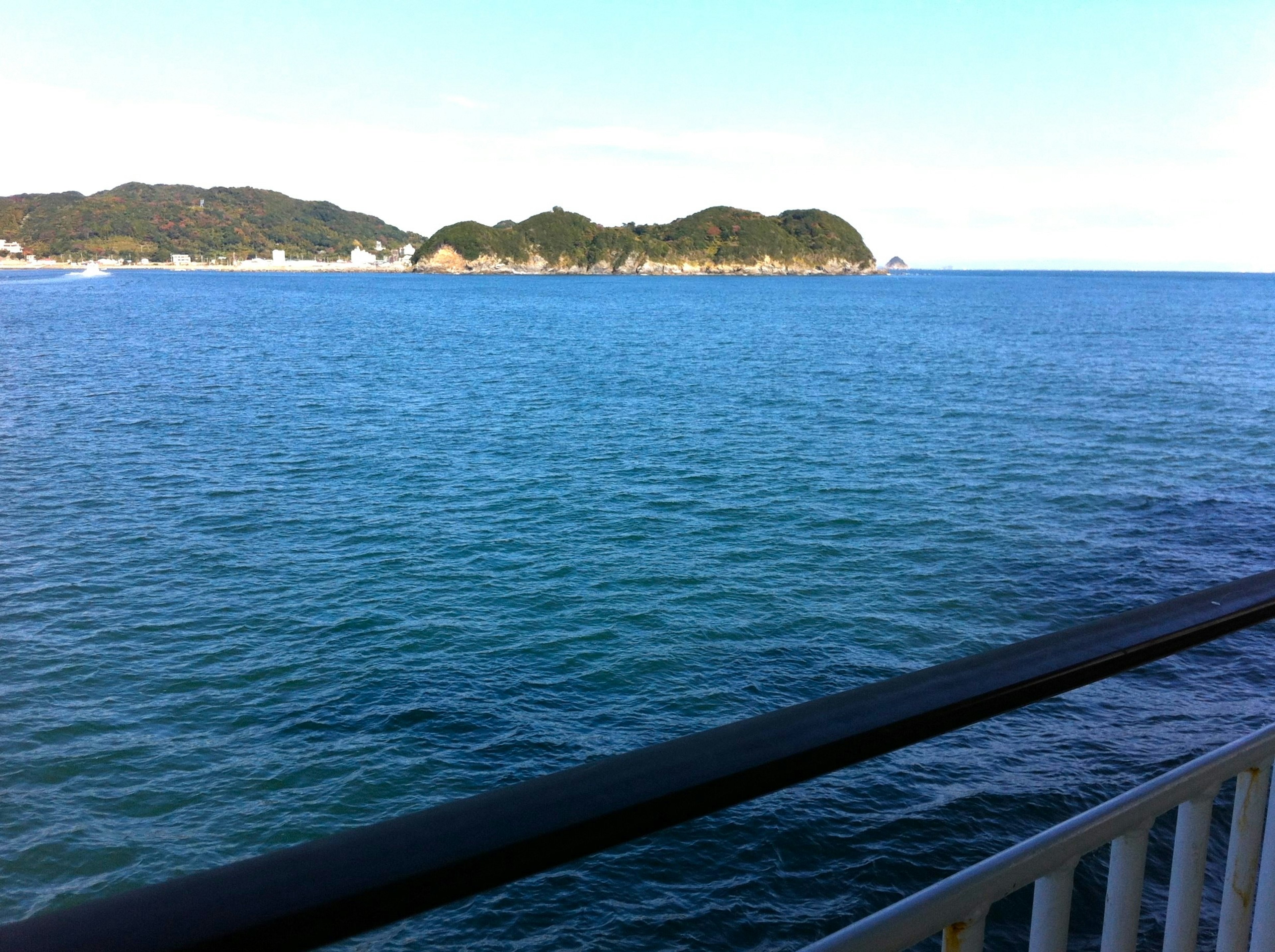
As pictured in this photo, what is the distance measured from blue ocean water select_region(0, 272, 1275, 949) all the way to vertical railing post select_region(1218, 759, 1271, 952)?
312cm

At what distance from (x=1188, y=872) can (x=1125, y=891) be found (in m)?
0.14

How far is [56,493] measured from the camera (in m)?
23.8

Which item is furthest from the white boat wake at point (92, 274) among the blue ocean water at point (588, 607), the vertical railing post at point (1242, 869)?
the vertical railing post at point (1242, 869)

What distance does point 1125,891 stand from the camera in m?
1.32

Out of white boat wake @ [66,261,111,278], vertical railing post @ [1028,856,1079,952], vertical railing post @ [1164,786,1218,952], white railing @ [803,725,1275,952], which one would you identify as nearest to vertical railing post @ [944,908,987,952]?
white railing @ [803,725,1275,952]

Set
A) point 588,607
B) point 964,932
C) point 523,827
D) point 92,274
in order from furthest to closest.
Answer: point 92,274 < point 588,607 < point 964,932 < point 523,827

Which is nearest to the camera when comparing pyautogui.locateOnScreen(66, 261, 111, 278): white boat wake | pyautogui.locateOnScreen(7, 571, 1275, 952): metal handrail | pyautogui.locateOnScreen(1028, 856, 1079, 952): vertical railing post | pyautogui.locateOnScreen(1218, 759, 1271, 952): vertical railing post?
pyautogui.locateOnScreen(7, 571, 1275, 952): metal handrail

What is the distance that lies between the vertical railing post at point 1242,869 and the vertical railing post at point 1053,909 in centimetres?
44

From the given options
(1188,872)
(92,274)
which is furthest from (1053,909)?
(92,274)

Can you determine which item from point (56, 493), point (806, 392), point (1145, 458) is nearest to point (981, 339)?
point (806, 392)

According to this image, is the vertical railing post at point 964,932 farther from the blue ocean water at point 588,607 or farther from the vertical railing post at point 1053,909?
the blue ocean water at point 588,607

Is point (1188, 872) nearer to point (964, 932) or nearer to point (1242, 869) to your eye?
point (1242, 869)

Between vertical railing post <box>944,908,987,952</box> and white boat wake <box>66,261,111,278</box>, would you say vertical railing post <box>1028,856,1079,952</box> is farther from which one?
white boat wake <box>66,261,111,278</box>

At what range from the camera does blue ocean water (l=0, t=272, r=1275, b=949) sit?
1077cm
